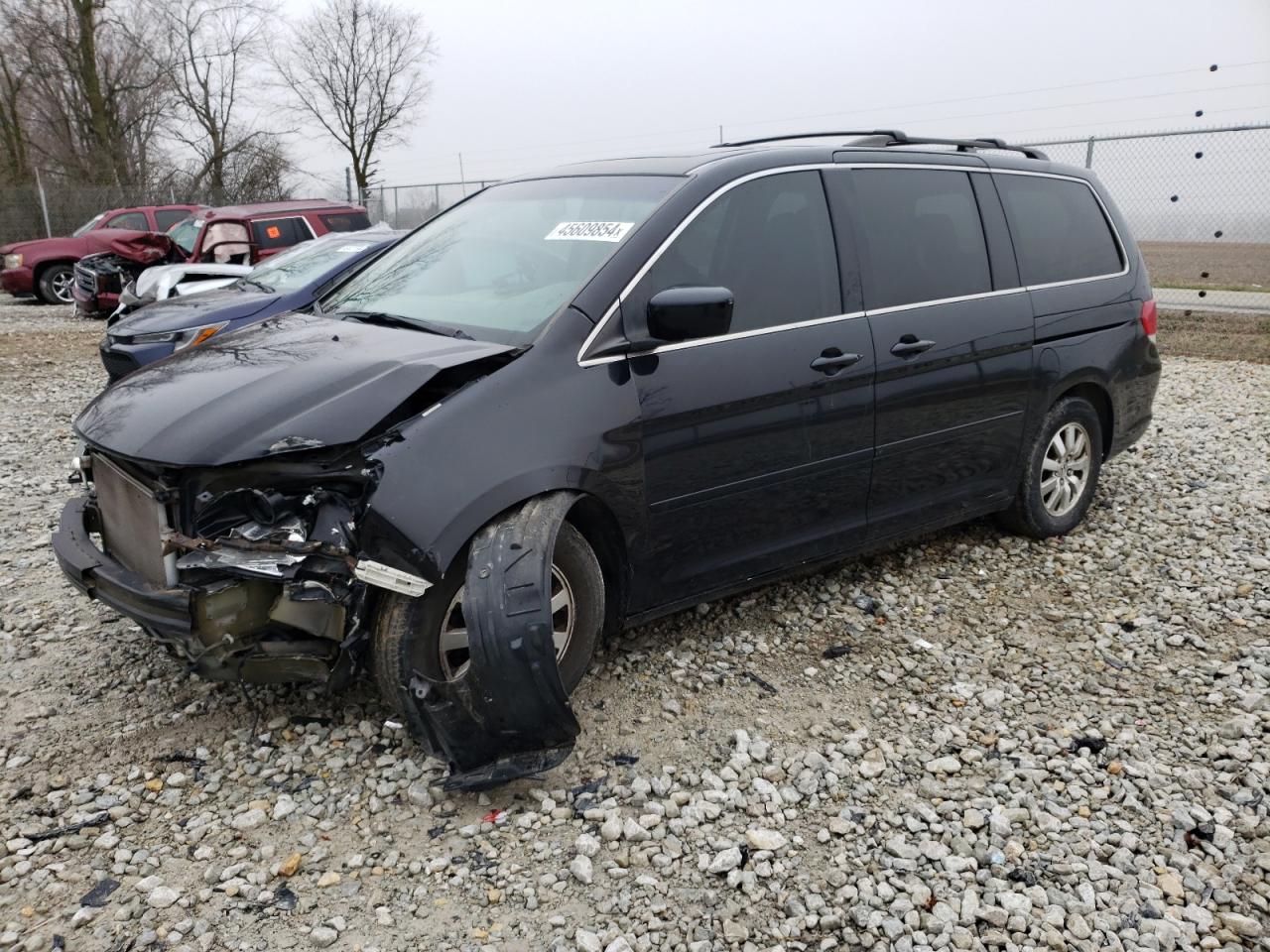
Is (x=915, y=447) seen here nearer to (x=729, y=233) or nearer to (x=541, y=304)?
(x=729, y=233)

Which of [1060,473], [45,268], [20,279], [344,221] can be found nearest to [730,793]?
[1060,473]

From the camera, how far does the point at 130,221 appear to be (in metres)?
19.6

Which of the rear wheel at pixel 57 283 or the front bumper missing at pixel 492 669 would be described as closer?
the front bumper missing at pixel 492 669

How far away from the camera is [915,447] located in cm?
411

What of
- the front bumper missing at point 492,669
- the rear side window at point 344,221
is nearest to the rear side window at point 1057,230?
the front bumper missing at point 492,669

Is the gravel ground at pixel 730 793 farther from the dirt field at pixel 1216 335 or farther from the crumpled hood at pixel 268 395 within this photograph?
the dirt field at pixel 1216 335

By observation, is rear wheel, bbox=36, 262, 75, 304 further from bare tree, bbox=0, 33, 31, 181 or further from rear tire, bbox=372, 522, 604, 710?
rear tire, bbox=372, 522, 604, 710

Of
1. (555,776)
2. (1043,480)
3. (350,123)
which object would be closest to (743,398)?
(555,776)

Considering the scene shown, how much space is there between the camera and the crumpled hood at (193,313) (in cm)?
707

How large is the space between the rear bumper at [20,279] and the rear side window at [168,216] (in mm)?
3007

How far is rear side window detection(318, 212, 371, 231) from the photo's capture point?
1355cm

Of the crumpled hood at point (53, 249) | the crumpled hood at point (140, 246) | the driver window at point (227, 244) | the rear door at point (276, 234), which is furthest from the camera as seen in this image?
the crumpled hood at point (53, 249)

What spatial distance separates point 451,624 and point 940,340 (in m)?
2.39

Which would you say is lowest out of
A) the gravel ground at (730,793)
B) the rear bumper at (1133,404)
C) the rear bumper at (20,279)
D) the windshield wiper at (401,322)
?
the gravel ground at (730,793)
